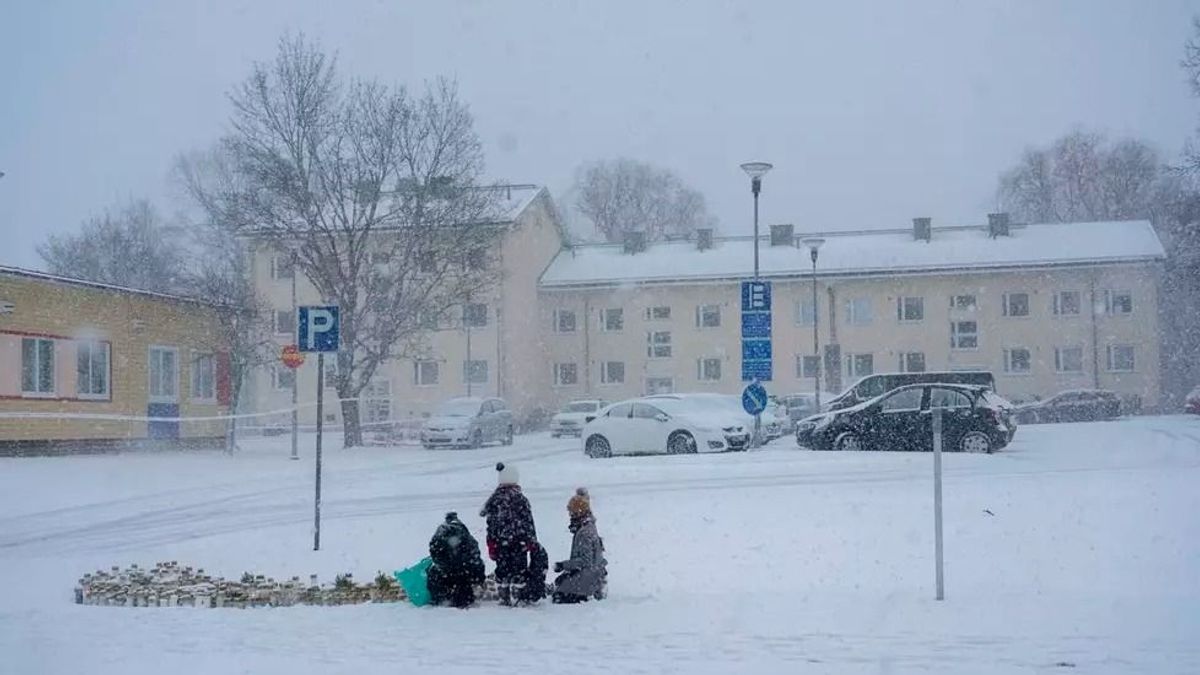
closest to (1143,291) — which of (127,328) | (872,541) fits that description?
(127,328)

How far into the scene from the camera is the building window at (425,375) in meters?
61.2

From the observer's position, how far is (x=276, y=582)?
42.5 feet

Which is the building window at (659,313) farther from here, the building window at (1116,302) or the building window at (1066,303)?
the building window at (1116,302)

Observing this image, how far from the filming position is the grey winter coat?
1145cm

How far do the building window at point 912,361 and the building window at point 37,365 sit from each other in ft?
130

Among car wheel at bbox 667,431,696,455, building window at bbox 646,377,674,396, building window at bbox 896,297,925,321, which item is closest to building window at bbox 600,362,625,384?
building window at bbox 646,377,674,396

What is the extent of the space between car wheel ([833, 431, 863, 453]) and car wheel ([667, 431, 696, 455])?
12.5 feet

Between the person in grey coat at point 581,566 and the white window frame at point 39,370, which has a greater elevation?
the white window frame at point 39,370

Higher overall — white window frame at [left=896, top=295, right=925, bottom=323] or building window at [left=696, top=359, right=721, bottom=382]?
white window frame at [left=896, top=295, right=925, bottom=323]

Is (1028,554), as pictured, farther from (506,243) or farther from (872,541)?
(506,243)

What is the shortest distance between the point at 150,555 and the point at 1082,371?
164ft

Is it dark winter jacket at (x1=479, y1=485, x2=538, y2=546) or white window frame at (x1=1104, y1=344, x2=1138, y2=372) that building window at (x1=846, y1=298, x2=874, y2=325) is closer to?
white window frame at (x1=1104, y1=344, x2=1138, y2=372)

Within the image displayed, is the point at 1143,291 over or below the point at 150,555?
over

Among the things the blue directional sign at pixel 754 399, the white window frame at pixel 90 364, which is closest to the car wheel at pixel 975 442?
the blue directional sign at pixel 754 399
